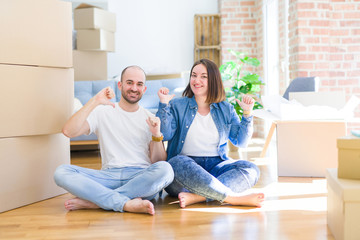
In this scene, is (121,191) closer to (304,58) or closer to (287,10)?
(304,58)

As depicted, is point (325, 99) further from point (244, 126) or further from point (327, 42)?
point (327, 42)

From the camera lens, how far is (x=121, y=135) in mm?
2590

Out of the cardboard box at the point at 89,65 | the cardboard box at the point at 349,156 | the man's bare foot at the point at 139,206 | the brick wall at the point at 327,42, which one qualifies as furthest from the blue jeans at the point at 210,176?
the cardboard box at the point at 89,65

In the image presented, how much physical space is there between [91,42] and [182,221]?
4029 mm

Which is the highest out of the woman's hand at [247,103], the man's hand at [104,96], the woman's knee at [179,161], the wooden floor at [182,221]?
the man's hand at [104,96]

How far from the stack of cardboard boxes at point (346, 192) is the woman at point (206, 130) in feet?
2.24

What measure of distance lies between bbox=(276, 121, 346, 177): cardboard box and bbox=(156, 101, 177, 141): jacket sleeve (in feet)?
3.62

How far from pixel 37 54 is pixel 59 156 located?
2.12 ft

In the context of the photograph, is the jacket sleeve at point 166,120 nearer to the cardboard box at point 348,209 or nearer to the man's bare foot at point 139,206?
the man's bare foot at point 139,206

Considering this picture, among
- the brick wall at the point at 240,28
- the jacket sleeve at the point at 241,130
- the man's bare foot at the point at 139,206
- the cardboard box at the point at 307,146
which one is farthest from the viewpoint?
the brick wall at the point at 240,28

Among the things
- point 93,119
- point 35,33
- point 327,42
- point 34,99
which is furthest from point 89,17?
point 93,119

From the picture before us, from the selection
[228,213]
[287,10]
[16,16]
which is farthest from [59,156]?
[287,10]

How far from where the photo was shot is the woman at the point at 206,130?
8.42 feet

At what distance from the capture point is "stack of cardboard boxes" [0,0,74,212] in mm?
2457
